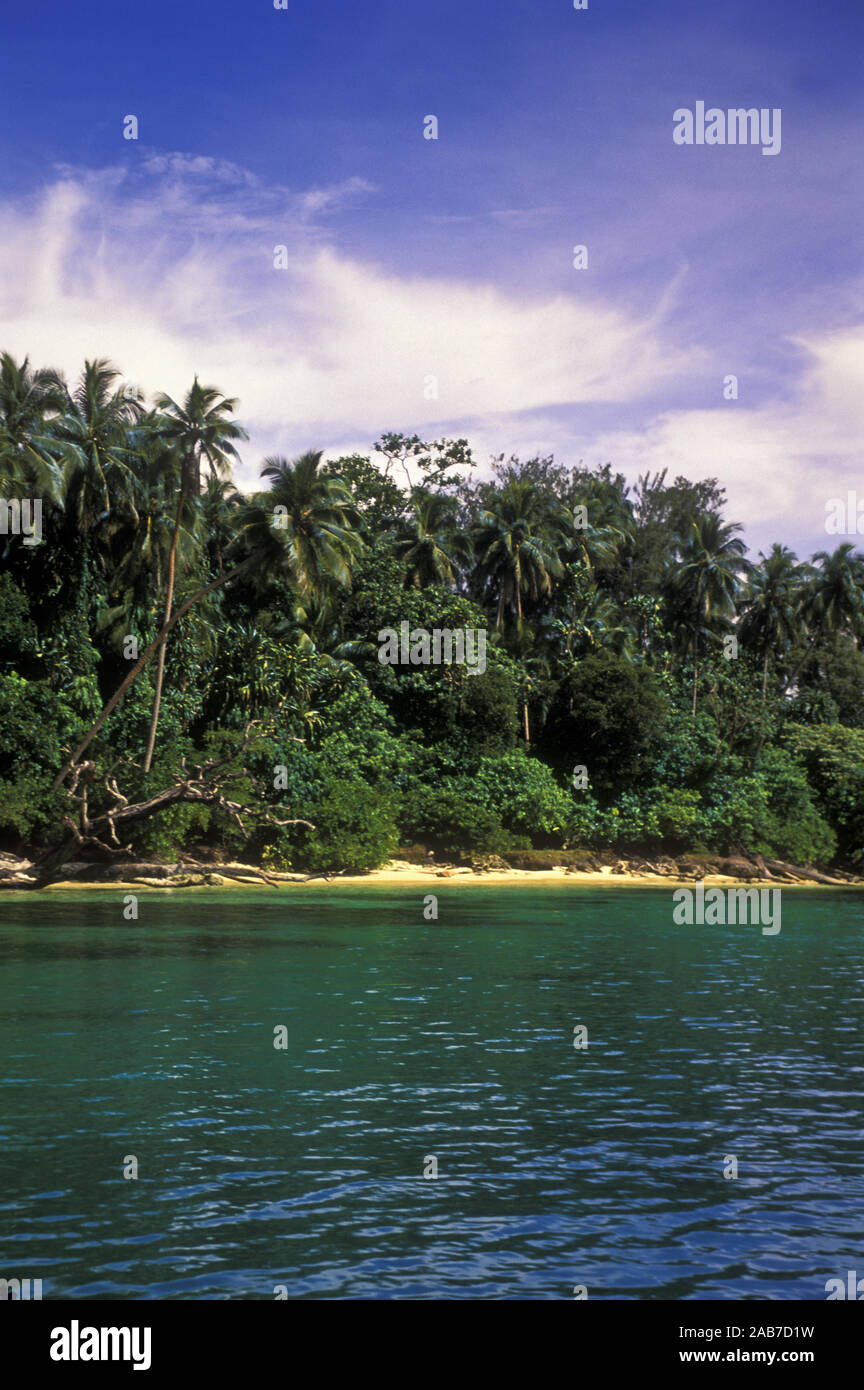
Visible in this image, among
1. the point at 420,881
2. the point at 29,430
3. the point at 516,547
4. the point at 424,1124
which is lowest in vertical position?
the point at 420,881

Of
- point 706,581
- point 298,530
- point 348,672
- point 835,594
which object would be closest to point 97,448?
point 298,530

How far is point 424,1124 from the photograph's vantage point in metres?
12.9

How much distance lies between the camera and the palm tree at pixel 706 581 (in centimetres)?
7175

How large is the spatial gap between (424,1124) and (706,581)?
61.8 m

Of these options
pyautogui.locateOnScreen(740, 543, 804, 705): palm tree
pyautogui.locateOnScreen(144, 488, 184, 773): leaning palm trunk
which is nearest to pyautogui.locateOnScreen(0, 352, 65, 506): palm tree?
pyautogui.locateOnScreen(144, 488, 184, 773): leaning palm trunk

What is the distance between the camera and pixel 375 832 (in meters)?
48.2

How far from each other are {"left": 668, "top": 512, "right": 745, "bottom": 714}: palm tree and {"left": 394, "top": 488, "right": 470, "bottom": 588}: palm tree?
14667 millimetres

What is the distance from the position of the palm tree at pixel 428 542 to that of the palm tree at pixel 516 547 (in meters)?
2.02

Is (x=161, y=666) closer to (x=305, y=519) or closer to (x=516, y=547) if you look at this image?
(x=305, y=519)

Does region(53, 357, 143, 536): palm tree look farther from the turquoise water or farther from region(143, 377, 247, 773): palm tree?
the turquoise water

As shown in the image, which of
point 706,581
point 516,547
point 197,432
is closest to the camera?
point 197,432

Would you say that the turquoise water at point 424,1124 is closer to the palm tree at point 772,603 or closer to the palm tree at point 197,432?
the palm tree at point 197,432

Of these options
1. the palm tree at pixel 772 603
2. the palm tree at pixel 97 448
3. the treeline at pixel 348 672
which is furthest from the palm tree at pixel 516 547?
the palm tree at pixel 97 448

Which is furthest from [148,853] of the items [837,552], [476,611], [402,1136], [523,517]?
[837,552]
